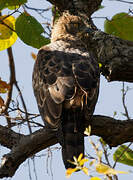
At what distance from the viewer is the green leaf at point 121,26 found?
4.41 meters

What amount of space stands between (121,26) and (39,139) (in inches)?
58.4

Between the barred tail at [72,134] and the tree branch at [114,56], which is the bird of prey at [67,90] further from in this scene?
the tree branch at [114,56]

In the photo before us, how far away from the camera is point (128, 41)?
4.31 m

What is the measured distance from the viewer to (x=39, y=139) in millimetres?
3789

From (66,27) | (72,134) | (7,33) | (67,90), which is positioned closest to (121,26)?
(67,90)

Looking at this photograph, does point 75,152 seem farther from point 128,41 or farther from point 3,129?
point 128,41

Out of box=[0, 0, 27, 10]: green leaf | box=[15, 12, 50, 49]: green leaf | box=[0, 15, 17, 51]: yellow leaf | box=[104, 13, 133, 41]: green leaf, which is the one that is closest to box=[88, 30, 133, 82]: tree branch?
box=[104, 13, 133, 41]: green leaf

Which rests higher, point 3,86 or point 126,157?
point 3,86

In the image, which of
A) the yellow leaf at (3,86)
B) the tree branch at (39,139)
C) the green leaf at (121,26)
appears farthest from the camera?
the yellow leaf at (3,86)

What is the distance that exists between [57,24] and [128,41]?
1559 millimetres

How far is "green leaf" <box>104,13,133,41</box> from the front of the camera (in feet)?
14.5

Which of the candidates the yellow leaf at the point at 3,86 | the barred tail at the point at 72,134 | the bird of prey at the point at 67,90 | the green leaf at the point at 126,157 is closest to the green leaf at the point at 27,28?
the bird of prey at the point at 67,90

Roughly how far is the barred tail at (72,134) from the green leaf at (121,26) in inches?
41.5

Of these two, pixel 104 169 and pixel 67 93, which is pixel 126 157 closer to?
pixel 67 93
